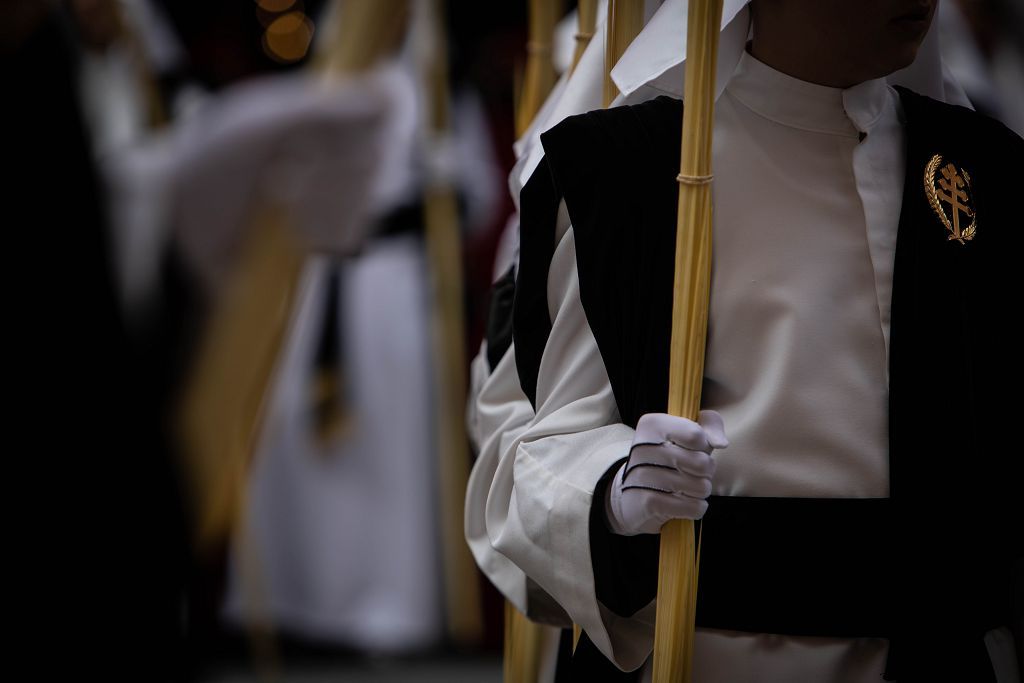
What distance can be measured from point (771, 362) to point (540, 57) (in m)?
0.83

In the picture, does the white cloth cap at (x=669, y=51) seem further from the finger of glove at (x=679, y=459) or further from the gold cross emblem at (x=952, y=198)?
the finger of glove at (x=679, y=459)

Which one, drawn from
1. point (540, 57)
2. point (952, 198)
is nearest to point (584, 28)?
point (540, 57)

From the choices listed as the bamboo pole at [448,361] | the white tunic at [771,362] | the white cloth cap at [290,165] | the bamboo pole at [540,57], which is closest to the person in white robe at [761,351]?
the white tunic at [771,362]

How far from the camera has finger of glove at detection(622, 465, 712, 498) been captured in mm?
1292

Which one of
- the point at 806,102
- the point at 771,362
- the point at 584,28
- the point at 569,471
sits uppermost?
the point at 584,28

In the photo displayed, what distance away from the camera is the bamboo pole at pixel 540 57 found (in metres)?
2.04

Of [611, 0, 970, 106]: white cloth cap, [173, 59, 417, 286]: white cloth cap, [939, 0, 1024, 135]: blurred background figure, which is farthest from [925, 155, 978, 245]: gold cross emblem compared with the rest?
[939, 0, 1024, 135]: blurred background figure

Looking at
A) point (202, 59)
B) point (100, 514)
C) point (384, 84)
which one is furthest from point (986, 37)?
point (202, 59)

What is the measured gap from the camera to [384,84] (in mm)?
2549

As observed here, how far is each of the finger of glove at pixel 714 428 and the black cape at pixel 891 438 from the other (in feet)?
0.36

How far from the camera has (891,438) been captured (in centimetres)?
144

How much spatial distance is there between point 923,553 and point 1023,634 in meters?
0.28

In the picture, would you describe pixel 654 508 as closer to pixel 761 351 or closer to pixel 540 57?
pixel 761 351

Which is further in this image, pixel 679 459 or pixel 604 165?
pixel 604 165
